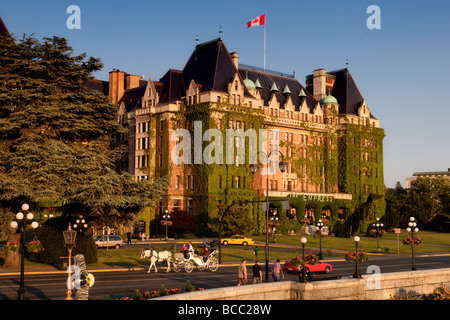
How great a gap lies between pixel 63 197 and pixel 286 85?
61247 mm

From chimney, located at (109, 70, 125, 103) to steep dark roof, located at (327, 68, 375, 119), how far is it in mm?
37393

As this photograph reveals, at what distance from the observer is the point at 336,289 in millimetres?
20406

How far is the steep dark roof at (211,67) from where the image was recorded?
8100 cm

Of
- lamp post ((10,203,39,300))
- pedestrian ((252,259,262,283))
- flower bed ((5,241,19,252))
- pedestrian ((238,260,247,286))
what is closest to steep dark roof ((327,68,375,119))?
flower bed ((5,241,19,252))

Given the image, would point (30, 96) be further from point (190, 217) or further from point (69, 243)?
point (190, 217)

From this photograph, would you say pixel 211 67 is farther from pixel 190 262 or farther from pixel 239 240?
pixel 190 262

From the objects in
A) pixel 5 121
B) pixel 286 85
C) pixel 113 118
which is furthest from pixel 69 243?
pixel 286 85

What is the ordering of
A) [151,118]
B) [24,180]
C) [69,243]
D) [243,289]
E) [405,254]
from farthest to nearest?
1. [151,118]
2. [405,254]
3. [24,180]
4. [69,243]
5. [243,289]

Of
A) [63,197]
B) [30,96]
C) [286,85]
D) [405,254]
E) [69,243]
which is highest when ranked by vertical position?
[286,85]

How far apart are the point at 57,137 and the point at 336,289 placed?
2954 cm

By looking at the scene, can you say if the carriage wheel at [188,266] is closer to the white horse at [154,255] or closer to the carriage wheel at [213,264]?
the white horse at [154,255]

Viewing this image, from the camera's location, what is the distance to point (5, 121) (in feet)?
133

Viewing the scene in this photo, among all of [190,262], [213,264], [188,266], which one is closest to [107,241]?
[213,264]

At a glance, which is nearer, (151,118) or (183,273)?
(183,273)
